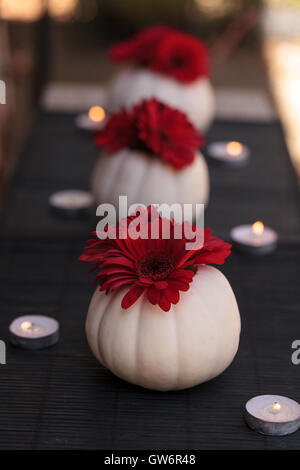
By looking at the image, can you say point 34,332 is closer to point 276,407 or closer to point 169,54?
point 276,407

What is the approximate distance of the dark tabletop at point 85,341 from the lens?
1.05 metres

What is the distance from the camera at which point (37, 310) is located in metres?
1.37

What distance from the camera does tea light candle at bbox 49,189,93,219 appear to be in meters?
1.78

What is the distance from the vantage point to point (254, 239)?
1638 millimetres

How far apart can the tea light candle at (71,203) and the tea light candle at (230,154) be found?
0.40 meters

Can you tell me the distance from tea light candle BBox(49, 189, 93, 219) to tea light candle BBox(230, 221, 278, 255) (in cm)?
33

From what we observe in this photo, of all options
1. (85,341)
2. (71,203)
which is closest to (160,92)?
(71,203)

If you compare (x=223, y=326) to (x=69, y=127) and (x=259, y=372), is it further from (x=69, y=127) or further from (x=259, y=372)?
(x=69, y=127)

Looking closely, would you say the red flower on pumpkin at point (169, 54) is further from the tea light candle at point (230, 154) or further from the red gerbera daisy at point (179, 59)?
the tea light candle at point (230, 154)

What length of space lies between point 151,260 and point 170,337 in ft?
0.35

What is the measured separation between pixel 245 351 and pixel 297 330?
0.38 feet

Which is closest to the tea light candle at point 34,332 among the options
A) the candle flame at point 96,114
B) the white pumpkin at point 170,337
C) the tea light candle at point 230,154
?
the white pumpkin at point 170,337

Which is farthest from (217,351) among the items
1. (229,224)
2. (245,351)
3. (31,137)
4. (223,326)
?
(31,137)

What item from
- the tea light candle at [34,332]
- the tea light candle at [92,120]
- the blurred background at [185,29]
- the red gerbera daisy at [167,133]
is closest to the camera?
the tea light candle at [34,332]
